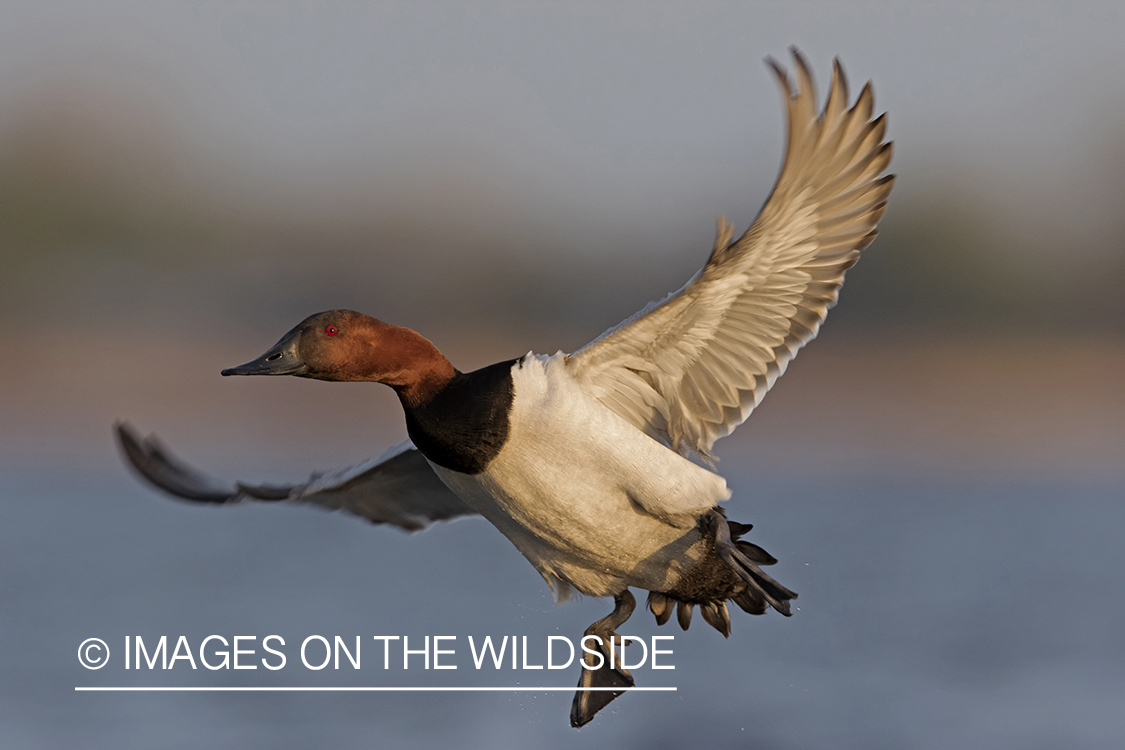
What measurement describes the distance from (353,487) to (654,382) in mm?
1769

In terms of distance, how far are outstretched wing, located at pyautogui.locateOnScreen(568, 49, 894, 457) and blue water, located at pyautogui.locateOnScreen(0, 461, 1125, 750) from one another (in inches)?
151

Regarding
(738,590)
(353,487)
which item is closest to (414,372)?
(353,487)

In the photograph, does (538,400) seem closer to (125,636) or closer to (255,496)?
(255,496)

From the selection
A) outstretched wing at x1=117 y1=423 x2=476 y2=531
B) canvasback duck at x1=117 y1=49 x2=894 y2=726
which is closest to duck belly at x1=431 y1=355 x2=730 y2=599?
canvasback duck at x1=117 y1=49 x2=894 y2=726

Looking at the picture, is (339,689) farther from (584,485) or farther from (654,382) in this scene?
(654,382)

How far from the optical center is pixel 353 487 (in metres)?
5.88

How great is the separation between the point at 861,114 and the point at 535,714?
5.34 m

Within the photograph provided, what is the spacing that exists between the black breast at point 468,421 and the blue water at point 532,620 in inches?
151

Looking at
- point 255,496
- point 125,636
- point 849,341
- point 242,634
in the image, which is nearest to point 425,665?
point 242,634

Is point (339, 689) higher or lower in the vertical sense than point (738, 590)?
higher

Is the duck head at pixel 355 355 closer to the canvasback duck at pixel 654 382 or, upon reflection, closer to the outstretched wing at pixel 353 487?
the canvasback duck at pixel 654 382

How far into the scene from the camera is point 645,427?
4.99 metres

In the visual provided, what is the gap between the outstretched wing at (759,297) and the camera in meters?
4.57

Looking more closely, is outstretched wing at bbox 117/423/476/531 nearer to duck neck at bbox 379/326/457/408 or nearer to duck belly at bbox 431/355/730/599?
duck neck at bbox 379/326/457/408
